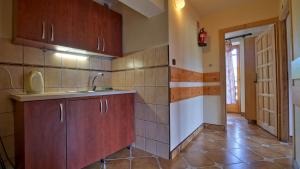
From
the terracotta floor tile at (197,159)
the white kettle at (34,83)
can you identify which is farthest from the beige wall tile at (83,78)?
the terracotta floor tile at (197,159)

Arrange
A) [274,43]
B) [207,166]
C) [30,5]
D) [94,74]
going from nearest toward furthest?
[30,5] < [207,166] < [94,74] < [274,43]

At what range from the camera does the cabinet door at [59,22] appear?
170cm

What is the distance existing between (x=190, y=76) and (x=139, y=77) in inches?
38.5

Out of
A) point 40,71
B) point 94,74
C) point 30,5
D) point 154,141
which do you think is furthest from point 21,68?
point 154,141

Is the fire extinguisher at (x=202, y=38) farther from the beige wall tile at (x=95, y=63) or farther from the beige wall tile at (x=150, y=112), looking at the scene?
the beige wall tile at (x=95, y=63)

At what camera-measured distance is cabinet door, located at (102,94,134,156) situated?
6.27 ft

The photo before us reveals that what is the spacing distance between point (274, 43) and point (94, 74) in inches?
121

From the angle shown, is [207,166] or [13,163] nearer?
[13,163]

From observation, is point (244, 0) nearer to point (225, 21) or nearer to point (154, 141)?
point (225, 21)

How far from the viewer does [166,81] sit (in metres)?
2.00

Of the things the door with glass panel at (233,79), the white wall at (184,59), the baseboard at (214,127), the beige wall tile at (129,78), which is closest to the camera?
the white wall at (184,59)

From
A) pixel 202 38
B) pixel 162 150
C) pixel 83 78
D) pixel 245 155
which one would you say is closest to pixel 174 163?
pixel 162 150

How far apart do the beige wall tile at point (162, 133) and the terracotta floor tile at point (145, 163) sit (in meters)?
0.27

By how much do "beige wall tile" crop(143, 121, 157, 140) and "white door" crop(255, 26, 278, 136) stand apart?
2201 millimetres
